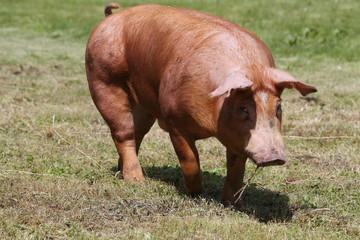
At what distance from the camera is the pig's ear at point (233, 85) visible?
3.48 m

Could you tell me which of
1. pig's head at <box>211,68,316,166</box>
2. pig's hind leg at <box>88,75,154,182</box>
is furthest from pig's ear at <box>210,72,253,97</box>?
pig's hind leg at <box>88,75,154,182</box>

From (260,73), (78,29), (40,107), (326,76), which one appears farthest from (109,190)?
(78,29)

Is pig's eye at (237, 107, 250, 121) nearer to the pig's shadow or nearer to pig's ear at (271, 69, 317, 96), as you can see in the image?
pig's ear at (271, 69, 317, 96)

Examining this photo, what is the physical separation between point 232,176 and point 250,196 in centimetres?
32

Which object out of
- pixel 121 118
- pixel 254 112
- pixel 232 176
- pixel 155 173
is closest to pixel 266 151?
pixel 254 112

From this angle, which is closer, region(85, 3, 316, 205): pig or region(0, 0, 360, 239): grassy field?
region(85, 3, 316, 205): pig

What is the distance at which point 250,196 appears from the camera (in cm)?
457

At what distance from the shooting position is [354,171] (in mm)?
5098

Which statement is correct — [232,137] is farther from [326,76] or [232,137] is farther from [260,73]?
[326,76]

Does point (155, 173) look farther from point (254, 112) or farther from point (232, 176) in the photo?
point (254, 112)

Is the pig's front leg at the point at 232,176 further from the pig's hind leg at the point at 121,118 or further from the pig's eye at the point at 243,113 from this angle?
the pig's hind leg at the point at 121,118

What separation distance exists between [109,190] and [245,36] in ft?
5.14

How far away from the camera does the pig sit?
364cm

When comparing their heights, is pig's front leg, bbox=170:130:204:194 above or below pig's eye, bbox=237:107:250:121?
below
